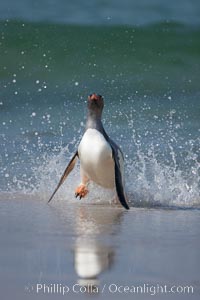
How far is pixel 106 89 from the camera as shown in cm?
1301

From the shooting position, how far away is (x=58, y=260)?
521 centimetres

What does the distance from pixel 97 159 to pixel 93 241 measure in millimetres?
1921

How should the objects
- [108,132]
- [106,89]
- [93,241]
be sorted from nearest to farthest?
[93,241] → [108,132] → [106,89]

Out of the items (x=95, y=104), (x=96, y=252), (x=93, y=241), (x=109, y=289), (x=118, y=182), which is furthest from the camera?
(x=95, y=104)

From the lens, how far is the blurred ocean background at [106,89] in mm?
8352

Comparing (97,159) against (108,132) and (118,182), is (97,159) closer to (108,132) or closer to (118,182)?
(118,182)

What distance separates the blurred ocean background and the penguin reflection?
665 mm

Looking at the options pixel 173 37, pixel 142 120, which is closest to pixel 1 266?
pixel 142 120

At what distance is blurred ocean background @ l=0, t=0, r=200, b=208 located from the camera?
835 centimetres

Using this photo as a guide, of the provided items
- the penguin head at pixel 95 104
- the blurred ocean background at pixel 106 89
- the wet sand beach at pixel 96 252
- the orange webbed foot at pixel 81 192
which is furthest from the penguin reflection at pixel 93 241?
the penguin head at pixel 95 104

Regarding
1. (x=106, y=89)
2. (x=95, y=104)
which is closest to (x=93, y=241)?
(x=95, y=104)

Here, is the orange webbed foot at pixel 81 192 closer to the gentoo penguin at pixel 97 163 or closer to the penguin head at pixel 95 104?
the gentoo penguin at pixel 97 163

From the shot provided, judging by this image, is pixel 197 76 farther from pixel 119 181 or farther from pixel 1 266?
pixel 1 266

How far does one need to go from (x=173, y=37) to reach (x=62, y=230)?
9001 mm
